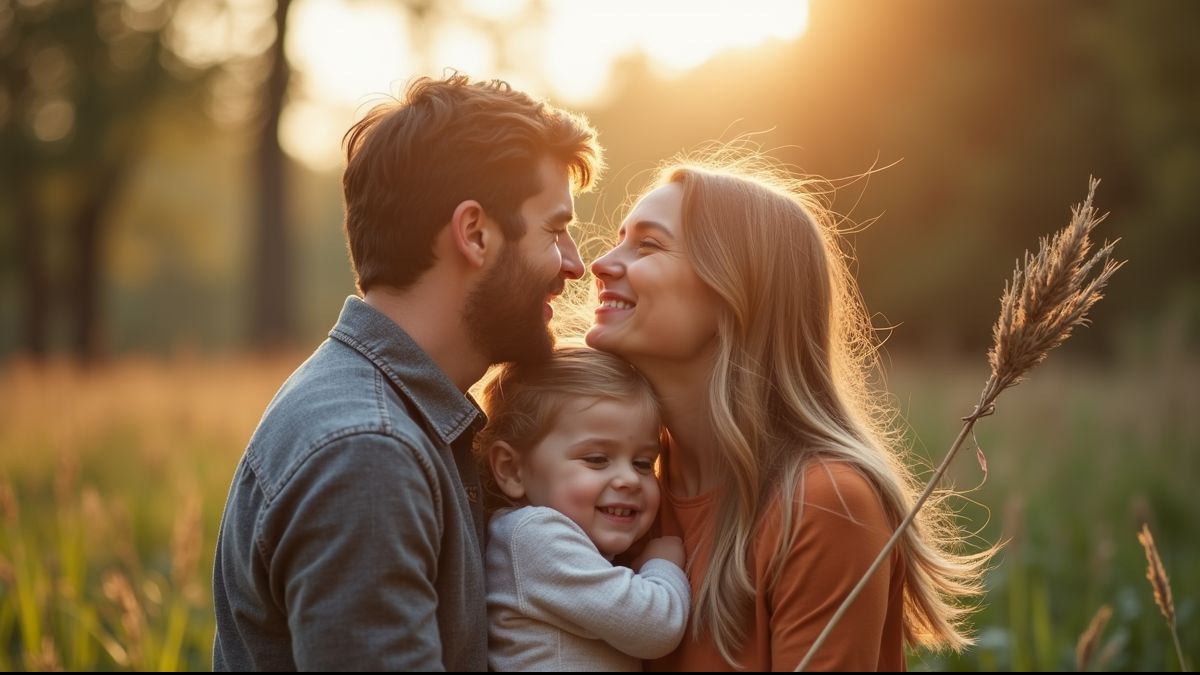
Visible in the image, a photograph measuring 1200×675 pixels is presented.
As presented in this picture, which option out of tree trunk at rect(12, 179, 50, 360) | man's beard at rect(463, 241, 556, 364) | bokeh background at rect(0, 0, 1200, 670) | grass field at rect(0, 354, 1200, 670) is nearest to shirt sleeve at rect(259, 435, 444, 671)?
man's beard at rect(463, 241, 556, 364)

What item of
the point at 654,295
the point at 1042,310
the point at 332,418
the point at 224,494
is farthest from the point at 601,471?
the point at 224,494

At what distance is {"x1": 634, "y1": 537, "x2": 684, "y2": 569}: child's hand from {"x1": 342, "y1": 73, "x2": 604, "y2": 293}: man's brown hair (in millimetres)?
962

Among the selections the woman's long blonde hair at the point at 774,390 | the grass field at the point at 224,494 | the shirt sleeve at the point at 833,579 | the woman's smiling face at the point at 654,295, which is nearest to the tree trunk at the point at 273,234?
the grass field at the point at 224,494

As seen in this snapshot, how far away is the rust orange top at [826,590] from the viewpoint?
2629 millimetres

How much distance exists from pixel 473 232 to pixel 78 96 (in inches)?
701

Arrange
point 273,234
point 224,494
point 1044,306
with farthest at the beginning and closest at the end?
point 273,234 < point 224,494 < point 1044,306

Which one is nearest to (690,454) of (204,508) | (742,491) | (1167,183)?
(742,491)

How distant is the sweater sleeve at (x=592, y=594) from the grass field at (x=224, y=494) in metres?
0.92

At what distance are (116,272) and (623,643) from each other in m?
32.4

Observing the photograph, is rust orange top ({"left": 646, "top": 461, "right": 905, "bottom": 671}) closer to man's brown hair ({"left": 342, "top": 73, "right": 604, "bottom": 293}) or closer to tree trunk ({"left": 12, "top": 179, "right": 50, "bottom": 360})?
man's brown hair ({"left": 342, "top": 73, "right": 604, "bottom": 293})

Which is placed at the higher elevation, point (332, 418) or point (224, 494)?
point (332, 418)

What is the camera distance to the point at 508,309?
122 inches

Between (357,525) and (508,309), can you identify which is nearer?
(357,525)

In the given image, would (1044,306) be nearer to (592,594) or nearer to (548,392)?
(592,594)
